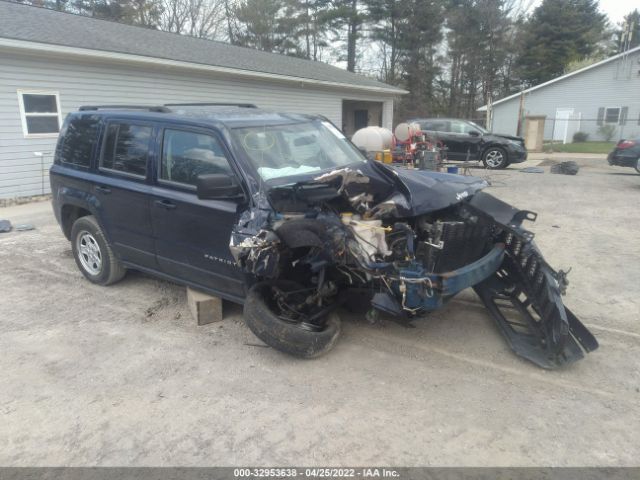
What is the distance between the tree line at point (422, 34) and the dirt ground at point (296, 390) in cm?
3155

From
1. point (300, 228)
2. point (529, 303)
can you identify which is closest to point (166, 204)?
point (300, 228)

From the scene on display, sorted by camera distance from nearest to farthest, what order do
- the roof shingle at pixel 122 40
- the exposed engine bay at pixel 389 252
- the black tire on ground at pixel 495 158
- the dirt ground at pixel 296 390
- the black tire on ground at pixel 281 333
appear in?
1. the dirt ground at pixel 296 390
2. the exposed engine bay at pixel 389 252
3. the black tire on ground at pixel 281 333
4. the roof shingle at pixel 122 40
5. the black tire on ground at pixel 495 158

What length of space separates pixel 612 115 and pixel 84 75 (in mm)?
30066

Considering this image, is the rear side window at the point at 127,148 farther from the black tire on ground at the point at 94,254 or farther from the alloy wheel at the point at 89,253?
the alloy wheel at the point at 89,253

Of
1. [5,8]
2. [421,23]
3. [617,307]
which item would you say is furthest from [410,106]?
[617,307]

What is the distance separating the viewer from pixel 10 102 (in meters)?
10.1

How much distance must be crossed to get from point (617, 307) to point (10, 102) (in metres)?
11.5

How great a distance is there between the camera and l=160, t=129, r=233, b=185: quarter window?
157 inches

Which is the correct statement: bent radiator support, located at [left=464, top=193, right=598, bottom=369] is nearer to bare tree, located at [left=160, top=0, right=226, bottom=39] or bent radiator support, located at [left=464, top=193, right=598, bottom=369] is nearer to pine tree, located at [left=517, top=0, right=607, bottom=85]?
bare tree, located at [left=160, top=0, right=226, bottom=39]

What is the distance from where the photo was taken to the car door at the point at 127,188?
4460mm

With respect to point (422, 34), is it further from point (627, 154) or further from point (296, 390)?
point (296, 390)

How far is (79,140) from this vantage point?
521cm

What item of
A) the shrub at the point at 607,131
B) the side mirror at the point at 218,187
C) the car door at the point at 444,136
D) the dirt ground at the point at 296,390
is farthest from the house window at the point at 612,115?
the side mirror at the point at 218,187

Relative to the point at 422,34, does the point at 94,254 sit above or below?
below
